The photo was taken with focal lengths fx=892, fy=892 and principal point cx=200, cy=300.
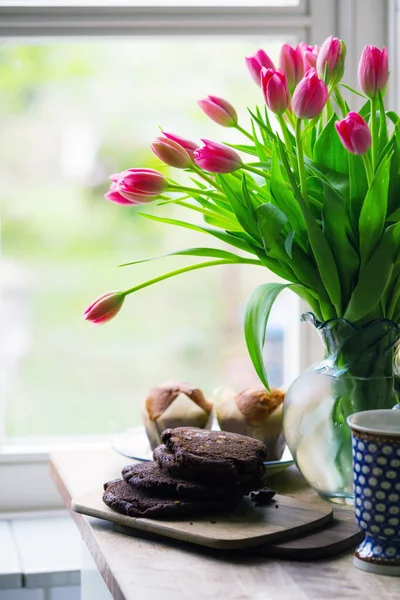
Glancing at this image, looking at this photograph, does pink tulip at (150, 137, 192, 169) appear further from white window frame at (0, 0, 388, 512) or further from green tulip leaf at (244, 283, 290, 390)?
white window frame at (0, 0, 388, 512)

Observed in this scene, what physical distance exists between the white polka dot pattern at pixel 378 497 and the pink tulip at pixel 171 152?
397 millimetres

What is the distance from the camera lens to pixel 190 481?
1014 mm

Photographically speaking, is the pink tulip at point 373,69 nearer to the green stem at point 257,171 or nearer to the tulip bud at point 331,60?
the tulip bud at point 331,60

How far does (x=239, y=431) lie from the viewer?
1.26m

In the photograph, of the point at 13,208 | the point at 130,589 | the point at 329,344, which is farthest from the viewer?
the point at 13,208

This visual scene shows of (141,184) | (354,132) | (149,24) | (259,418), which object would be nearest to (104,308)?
(141,184)

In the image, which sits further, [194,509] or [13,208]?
[13,208]

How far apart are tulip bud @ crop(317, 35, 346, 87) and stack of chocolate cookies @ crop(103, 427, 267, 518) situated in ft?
1.45

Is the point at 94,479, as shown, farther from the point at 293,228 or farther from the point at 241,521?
the point at 293,228

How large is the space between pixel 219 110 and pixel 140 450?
1.72 ft

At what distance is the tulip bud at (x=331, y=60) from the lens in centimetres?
101

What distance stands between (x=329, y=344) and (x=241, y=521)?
0.24m

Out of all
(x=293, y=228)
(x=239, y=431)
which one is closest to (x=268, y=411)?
(x=239, y=431)

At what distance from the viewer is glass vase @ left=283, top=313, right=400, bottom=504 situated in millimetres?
1050
